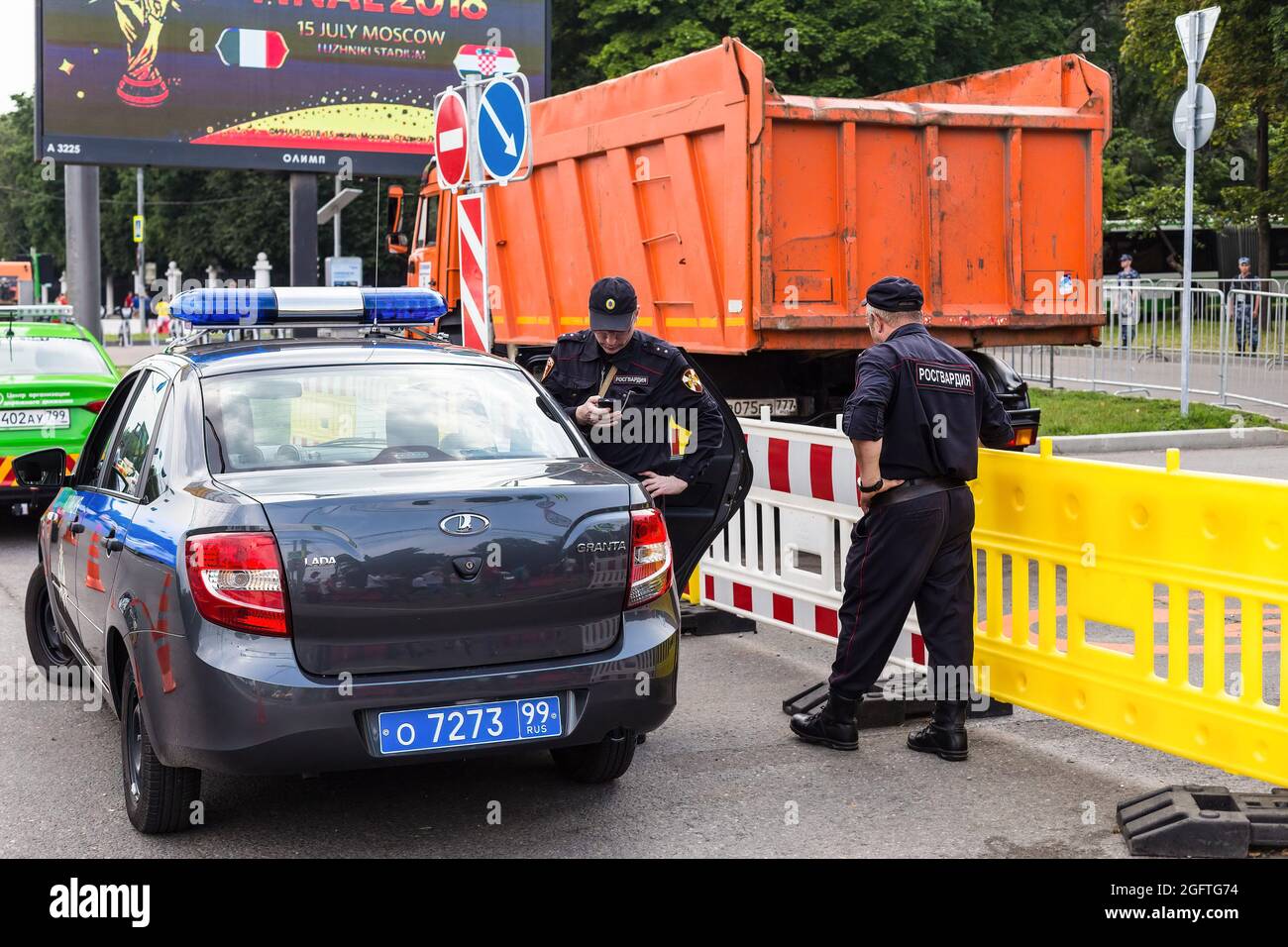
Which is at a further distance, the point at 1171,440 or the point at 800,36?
the point at 800,36

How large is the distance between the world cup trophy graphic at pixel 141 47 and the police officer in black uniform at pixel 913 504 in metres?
17.8

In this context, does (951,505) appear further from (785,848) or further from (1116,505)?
(785,848)

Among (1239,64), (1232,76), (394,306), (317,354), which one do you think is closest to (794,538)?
(394,306)

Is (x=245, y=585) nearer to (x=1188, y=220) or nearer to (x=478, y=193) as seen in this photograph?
(x=478, y=193)

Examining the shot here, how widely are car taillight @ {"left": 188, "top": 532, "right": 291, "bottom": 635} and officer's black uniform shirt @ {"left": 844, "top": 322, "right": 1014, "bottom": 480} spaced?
215 centimetres

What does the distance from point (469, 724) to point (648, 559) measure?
762 mm

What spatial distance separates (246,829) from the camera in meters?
4.96

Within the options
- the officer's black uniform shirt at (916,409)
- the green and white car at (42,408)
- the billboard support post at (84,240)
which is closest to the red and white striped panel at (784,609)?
the officer's black uniform shirt at (916,409)

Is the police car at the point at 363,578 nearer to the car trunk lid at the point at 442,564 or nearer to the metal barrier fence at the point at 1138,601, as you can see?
the car trunk lid at the point at 442,564

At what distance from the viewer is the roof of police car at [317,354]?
526 centimetres

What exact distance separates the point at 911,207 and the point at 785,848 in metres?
6.28

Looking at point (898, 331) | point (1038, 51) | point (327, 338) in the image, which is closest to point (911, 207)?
point (898, 331)

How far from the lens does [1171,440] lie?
51.4 ft
